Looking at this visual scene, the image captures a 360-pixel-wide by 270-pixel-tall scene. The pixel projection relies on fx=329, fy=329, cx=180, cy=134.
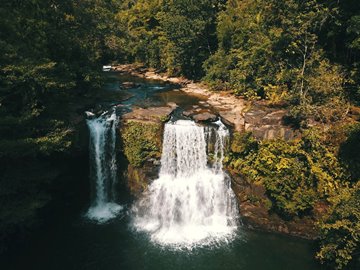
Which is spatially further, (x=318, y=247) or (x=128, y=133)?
(x=128, y=133)

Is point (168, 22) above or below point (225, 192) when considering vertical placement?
above

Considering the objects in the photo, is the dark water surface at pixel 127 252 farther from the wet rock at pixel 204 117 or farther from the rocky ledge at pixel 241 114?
the wet rock at pixel 204 117

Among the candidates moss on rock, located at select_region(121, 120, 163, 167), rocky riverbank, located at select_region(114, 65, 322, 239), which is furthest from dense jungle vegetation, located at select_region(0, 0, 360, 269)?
moss on rock, located at select_region(121, 120, 163, 167)

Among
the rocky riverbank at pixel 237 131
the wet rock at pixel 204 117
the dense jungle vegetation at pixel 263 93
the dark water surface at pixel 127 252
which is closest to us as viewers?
the dense jungle vegetation at pixel 263 93

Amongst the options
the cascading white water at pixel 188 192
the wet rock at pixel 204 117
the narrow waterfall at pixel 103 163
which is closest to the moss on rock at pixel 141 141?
the cascading white water at pixel 188 192

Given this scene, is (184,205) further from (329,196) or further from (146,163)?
(329,196)

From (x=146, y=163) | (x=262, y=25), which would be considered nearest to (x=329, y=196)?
(x=146, y=163)

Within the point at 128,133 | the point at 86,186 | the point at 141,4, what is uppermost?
the point at 141,4
